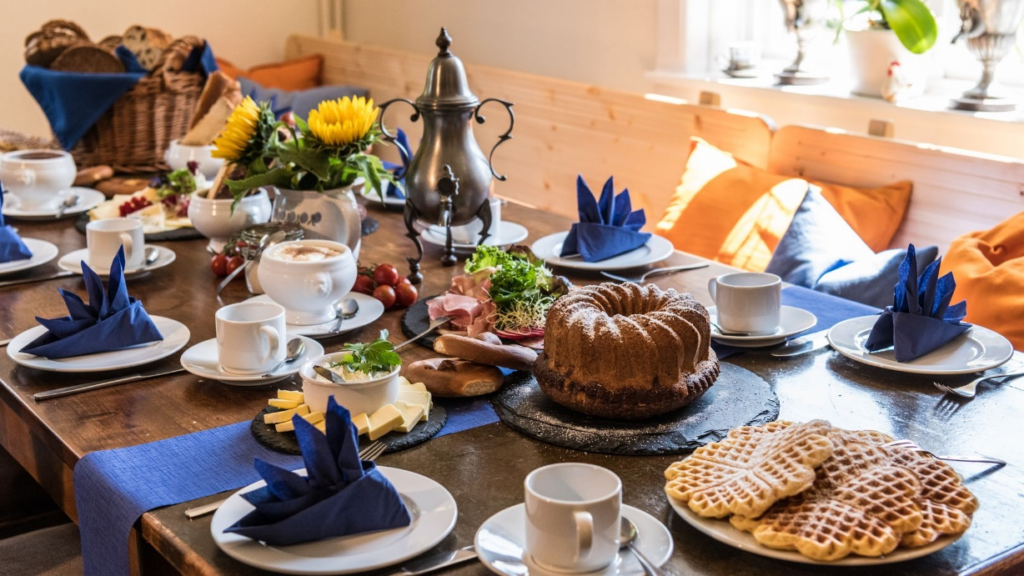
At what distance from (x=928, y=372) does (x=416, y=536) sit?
2.56 ft

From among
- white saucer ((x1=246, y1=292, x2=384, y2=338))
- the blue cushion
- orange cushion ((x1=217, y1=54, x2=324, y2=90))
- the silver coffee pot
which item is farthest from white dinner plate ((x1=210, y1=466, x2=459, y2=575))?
orange cushion ((x1=217, y1=54, x2=324, y2=90))

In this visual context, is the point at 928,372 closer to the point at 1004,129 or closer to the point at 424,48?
the point at 1004,129

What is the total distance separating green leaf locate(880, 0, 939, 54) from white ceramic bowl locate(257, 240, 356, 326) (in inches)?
72.8

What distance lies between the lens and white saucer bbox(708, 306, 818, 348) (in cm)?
146

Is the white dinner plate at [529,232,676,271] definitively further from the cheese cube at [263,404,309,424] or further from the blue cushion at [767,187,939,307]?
the cheese cube at [263,404,309,424]

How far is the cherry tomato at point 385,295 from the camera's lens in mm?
1655

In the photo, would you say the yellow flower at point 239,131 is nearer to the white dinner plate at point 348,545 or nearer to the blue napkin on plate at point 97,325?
the blue napkin on plate at point 97,325

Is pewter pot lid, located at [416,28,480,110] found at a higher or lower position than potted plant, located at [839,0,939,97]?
lower

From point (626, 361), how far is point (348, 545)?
426 mm

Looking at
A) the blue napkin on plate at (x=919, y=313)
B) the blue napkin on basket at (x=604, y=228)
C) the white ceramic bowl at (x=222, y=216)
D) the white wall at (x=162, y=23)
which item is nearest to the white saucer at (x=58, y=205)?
the white ceramic bowl at (x=222, y=216)

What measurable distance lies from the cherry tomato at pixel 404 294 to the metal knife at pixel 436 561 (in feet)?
2.58

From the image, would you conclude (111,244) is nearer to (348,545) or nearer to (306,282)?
(306,282)

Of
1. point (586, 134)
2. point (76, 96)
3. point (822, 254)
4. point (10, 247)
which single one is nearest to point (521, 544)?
point (10, 247)

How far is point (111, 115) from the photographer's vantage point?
2727mm
